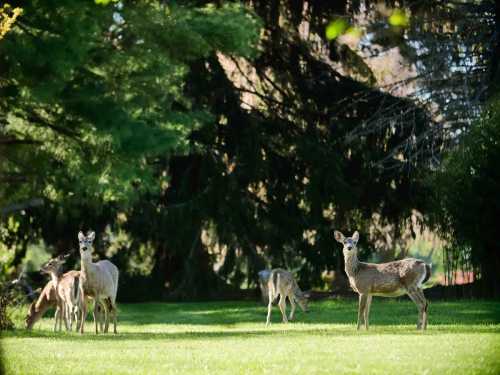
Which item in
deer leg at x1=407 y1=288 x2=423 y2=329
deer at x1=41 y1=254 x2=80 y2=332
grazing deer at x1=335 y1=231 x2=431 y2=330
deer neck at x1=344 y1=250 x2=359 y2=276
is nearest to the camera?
deer leg at x1=407 y1=288 x2=423 y2=329

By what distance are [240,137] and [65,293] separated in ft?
35.5

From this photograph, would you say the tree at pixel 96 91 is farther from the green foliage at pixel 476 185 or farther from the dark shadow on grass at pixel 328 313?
the green foliage at pixel 476 185

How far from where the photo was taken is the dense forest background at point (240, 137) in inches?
826

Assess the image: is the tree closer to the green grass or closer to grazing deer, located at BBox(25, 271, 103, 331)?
grazing deer, located at BBox(25, 271, 103, 331)

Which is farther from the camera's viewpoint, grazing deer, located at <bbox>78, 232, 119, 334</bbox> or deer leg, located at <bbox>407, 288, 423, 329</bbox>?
grazing deer, located at <bbox>78, 232, 119, 334</bbox>

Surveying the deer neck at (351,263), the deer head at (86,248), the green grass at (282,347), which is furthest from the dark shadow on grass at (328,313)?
the deer head at (86,248)

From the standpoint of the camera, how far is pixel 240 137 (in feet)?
91.9

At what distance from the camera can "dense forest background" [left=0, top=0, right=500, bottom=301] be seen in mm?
20969

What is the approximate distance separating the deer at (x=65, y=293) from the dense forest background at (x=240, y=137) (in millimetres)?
3073

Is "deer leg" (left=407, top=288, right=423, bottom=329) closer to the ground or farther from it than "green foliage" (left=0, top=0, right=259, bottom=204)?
closer to the ground

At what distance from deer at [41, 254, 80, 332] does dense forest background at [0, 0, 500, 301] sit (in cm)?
307

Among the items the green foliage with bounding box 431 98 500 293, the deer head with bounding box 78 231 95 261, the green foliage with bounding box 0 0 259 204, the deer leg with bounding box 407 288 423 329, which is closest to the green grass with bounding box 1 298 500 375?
the deer leg with bounding box 407 288 423 329

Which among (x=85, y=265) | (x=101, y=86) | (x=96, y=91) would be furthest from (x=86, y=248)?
(x=101, y=86)

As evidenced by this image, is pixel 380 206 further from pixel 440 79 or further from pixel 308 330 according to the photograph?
pixel 308 330
